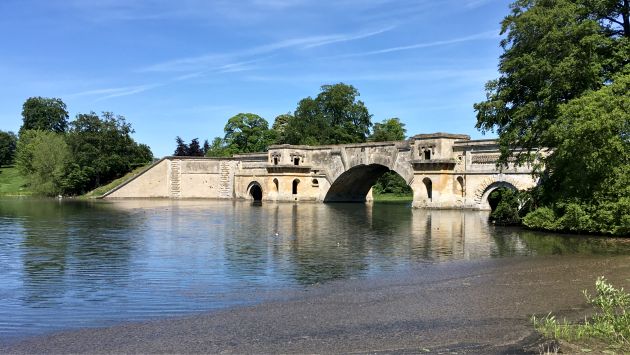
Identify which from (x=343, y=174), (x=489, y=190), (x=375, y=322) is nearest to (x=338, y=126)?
(x=343, y=174)

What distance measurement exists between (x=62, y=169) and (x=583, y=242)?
60.3m

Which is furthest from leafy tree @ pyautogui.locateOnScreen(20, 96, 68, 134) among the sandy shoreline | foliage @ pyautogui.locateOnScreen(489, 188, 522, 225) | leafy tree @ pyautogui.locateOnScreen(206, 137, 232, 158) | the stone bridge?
the sandy shoreline

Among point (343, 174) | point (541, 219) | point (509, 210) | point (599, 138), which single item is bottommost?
point (541, 219)

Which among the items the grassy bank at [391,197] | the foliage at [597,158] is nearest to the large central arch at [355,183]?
the grassy bank at [391,197]

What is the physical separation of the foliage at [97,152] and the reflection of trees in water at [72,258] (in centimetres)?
4255

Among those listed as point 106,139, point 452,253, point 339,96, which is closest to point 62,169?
point 106,139

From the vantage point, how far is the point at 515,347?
816cm

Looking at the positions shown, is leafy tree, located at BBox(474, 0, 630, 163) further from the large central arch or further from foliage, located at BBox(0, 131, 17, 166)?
foliage, located at BBox(0, 131, 17, 166)

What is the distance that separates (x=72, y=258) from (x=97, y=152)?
56.7 meters

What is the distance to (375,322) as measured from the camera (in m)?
9.79

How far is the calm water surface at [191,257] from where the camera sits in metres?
11.2

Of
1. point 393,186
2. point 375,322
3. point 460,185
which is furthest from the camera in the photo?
point 393,186

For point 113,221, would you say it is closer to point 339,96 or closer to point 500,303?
point 500,303

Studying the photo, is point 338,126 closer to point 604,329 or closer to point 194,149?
point 194,149
